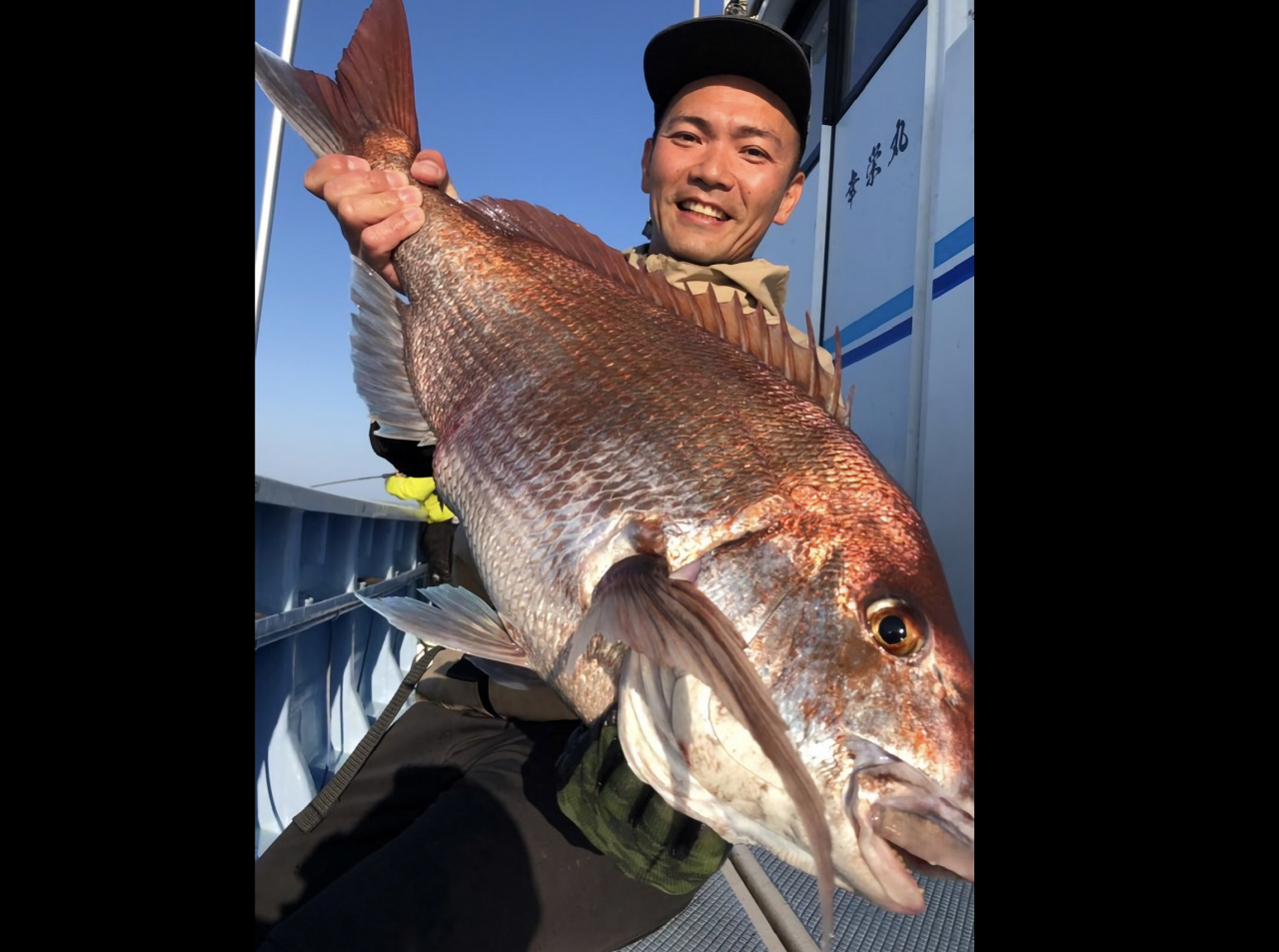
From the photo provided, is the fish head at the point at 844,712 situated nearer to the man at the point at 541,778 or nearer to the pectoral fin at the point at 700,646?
the pectoral fin at the point at 700,646

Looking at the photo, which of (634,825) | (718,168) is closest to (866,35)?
(718,168)

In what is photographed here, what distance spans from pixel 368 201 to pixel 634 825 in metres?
1.25

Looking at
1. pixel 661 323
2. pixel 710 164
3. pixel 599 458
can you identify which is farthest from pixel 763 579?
pixel 710 164

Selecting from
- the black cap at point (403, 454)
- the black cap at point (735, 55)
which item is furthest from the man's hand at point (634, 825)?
the black cap at point (735, 55)

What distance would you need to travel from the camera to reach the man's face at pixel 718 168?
1817 millimetres

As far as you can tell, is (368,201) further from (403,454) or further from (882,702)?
(882,702)

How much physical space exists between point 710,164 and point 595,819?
5.08ft

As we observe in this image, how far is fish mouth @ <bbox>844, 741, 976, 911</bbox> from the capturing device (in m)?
0.74

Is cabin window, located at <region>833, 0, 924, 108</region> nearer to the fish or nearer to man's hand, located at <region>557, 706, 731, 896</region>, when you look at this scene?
the fish

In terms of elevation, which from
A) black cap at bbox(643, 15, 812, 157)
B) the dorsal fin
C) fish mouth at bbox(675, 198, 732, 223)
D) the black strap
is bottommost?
the black strap

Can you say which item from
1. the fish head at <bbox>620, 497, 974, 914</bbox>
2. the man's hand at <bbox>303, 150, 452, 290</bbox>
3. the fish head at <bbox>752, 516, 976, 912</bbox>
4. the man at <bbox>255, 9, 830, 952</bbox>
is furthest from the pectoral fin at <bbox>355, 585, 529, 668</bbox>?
the man's hand at <bbox>303, 150, 452, 290</bbox>
